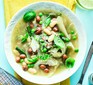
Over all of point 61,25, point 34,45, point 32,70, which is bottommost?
point 32,70

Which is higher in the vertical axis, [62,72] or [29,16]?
[29,16]

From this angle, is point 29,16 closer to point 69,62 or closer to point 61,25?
point 61,25

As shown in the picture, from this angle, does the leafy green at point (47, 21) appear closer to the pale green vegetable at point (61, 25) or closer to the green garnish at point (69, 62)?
the pale green vegetable at point (61, 25)

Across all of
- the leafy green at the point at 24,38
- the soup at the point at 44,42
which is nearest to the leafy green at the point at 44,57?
the soup at the point at 44,42

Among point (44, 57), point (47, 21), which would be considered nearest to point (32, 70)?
point (44, 57)

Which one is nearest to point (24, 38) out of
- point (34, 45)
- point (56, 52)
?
point (34, 45)

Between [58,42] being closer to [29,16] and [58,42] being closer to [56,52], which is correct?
[56,52]

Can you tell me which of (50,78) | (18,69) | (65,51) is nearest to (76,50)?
(65,51)
